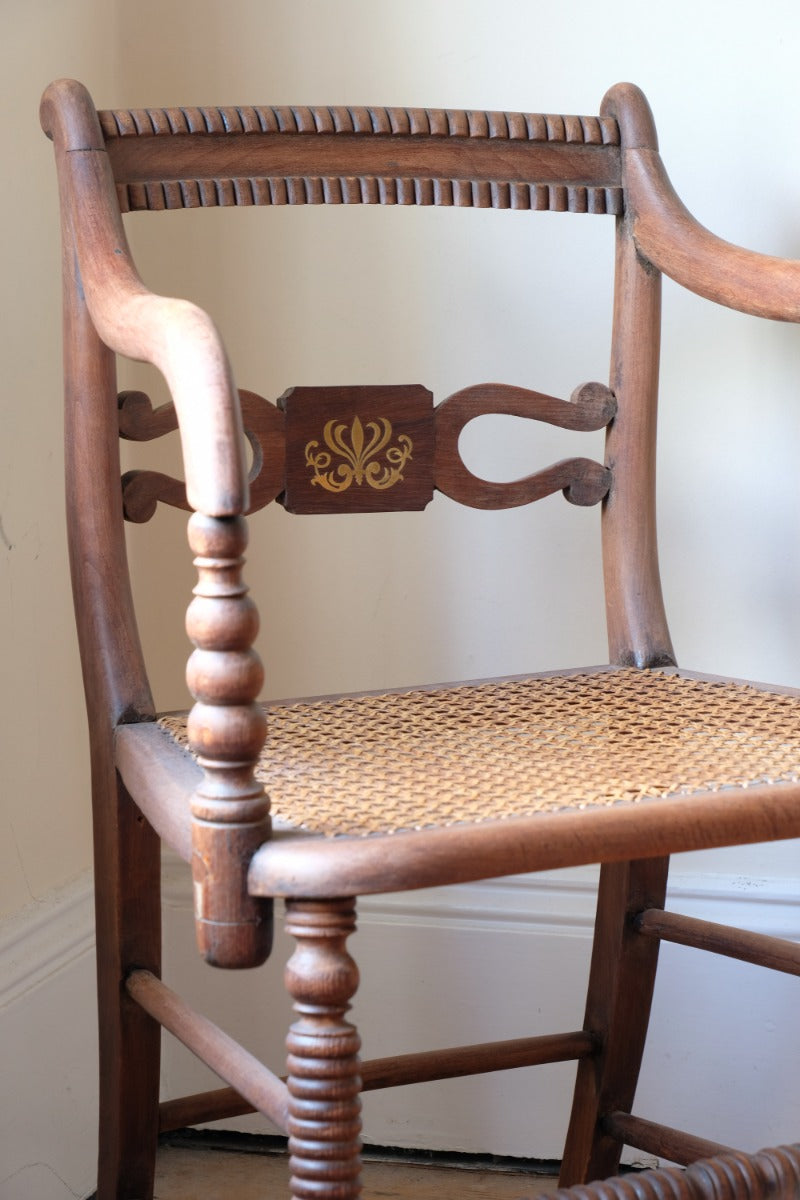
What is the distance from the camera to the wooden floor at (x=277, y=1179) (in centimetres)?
121

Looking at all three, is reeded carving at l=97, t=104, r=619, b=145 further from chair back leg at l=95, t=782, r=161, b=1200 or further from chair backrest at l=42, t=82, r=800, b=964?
chair back leg at l=95, t=782, r=161, b=1200

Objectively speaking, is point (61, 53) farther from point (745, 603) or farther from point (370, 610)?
point (745, 603)

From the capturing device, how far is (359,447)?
0.93 meters

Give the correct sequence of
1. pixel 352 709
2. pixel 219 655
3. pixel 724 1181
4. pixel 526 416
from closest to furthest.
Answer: pixel 219 655 < pixel 724 1181 < pixel 352 709 < pixel 526 416

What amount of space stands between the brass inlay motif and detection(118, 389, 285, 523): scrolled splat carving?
3 centimetres

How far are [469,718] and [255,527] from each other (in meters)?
0.48

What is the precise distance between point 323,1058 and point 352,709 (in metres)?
0.30

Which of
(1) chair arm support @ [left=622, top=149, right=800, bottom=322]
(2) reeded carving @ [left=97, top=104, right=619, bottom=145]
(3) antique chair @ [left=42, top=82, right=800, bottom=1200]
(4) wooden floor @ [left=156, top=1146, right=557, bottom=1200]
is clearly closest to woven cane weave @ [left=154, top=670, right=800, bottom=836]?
(3) antique chair @ [left=42, top=82, right=800, bottom=1200]

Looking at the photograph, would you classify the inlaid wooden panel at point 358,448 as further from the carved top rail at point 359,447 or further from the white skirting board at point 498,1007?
the white skirting board at point 498,1007

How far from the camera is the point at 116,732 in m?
0.81

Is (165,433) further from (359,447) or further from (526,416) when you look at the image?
(526,416)

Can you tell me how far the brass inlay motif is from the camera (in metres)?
0.92

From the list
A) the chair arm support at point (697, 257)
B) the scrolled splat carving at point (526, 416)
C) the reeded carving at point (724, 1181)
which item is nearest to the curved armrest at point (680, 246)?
the chair arm support at point (697, 257)

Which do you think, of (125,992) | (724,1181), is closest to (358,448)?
(125,992)
